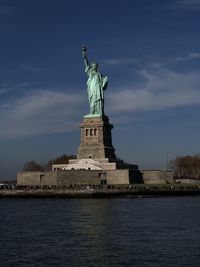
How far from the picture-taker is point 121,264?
1802 cm

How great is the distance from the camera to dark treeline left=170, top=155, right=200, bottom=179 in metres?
90.6

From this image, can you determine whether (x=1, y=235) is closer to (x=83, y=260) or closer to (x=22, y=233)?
(x=22, y=233)

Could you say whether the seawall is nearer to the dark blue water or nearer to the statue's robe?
the statue's robe

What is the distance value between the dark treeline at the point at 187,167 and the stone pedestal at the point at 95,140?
26.8 metres

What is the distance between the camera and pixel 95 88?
2665 inches

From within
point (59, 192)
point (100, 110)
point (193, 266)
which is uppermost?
point (100, 110)

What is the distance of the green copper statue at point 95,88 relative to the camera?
222 feet

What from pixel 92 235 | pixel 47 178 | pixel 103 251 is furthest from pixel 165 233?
pixel 47 178

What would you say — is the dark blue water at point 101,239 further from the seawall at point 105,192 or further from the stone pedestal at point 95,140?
the stone pedestal at point 95,140

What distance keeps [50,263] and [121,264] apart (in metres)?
2.29

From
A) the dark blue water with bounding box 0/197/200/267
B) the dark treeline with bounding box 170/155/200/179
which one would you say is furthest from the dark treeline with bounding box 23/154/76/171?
the dark blue water with bounding box 0/197/200/267

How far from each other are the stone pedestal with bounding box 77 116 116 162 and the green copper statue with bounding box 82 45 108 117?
1.24 m

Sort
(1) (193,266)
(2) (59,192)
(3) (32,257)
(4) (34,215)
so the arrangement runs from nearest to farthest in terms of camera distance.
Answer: (1) (193,266) → (3) (32,257) → (4) (34,215) → (2) (59,192)

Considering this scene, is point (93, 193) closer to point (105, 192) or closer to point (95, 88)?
point (105, 192)
